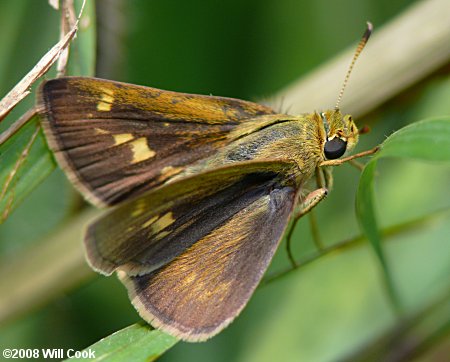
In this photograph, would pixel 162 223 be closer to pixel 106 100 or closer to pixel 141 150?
pixel 141 150

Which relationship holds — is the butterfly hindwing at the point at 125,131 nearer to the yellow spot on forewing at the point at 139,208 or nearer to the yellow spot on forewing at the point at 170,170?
the yellow spot on forewing at the point at 170,170

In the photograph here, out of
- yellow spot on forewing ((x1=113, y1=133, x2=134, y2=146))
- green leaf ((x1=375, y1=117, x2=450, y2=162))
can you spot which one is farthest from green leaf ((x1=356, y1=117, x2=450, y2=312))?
yellow spot on forewing ((x1=113, y1=133, x2=134, y2=146))

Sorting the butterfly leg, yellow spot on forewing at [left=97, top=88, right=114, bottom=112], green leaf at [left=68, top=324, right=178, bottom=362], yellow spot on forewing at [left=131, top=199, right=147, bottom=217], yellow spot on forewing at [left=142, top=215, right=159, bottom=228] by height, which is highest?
yellow spot on forewing at [left=97, top=88, right=114, bottom=112]

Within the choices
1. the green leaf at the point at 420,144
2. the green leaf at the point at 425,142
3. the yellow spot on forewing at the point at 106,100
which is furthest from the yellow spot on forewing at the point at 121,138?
the green leaf at the point at 425,142

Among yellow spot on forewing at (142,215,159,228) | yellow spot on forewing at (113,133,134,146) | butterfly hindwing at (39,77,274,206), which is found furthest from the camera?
yellow spot on forewing at (113,133,134,146)

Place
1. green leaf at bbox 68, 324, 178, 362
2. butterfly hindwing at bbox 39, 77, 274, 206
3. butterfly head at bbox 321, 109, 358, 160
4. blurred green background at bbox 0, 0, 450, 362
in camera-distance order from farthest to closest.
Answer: blurred green background at bbox 0, 0, 450, 362, butterfly head at bbox 321, 109, 358, 160, butterfly hindwing at bbox 39, 77, 274, 206, green leaf at bbox 68, 324, 178, 362

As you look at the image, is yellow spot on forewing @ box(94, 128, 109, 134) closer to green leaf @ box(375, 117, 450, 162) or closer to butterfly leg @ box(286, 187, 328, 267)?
butterfly leg @ box(286, 187, 328, 267)

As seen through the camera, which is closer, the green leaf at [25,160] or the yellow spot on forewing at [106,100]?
the green leaf at [25,160]
